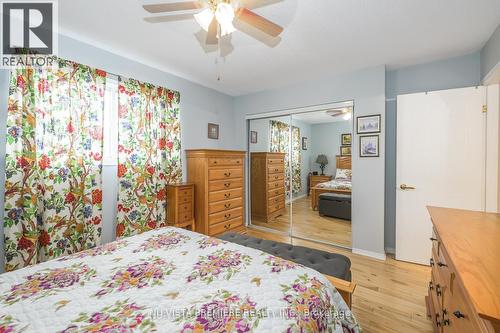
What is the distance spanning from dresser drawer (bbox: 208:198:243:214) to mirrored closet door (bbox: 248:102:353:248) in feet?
2.17

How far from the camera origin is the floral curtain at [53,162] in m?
1.90

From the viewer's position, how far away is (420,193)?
2709 millimetres

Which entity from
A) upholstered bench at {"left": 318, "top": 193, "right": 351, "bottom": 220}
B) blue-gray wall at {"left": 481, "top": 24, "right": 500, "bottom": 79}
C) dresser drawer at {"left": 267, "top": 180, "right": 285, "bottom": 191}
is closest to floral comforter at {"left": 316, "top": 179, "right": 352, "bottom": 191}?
upholstered bench at {"left": 318, "top": 193, "right": 351, "bottom": 220}

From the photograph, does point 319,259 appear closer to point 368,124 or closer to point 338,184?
point 338,184

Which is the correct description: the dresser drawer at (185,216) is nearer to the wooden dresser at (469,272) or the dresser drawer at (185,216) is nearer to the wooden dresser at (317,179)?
the wooden dresser at (317,179)

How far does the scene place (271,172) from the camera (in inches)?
157

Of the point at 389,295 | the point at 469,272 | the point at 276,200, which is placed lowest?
the point at 389,295

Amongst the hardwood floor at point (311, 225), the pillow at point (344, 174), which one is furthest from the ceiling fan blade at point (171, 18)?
the hardwood floor at point (311, 225)

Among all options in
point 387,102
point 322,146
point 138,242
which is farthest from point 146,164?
point 387,102

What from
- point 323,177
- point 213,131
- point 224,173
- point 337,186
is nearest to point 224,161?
point 224,173

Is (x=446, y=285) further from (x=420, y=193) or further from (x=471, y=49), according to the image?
(x=471, y=49)

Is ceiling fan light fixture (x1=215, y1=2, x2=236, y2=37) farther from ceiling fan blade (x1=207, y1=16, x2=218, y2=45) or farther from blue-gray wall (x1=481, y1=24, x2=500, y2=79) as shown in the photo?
blue-gray wall (x1=481, y1=24, x2=500, y2=79)

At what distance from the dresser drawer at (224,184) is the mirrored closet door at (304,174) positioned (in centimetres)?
62

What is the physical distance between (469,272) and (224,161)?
2.88 m
